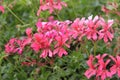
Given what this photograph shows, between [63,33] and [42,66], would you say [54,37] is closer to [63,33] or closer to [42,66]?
[63,33]

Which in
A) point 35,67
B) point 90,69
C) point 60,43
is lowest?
point 35,67

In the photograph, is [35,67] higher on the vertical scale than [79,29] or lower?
lower

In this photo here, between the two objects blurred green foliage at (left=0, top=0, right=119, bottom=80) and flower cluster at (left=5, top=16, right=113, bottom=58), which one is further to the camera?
blurred green foliage at (left=0, top=0, right=119, bottom=80)

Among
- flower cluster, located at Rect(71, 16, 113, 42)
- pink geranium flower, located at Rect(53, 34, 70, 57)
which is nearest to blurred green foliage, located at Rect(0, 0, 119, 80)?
pink geranium flower, located at Rect(53, 34, 70, 57)

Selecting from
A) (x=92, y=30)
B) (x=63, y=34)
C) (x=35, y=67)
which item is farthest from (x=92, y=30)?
(x=35, y=67)

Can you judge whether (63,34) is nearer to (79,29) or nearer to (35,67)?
(79,29)

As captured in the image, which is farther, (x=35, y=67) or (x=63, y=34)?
(x=35, y=67)

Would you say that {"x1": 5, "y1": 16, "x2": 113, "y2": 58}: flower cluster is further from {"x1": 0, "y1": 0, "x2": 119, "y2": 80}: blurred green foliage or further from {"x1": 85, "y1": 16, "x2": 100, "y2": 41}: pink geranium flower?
{"x1": 0, "y1": 0, "x2": 119, "y2": 80}: blurred green foliage

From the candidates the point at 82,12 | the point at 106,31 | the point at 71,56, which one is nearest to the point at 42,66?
the point at 71,56

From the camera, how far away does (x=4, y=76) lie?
2.07 metres

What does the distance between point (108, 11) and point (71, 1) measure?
45 centimetres

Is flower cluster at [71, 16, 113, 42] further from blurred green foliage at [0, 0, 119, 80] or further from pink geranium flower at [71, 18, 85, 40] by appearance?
blurred green foliage at [0, 0, 119, 80]

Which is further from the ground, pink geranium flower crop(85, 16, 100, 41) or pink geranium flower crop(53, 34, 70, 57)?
pink geranium flower crop(85, 16, 100, 41)

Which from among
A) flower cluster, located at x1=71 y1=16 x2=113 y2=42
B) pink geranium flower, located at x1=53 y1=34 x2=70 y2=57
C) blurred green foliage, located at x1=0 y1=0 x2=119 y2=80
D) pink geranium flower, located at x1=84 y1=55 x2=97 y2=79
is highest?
flower cluster, located at x1=71 y1=16 x2=113 y2=42
